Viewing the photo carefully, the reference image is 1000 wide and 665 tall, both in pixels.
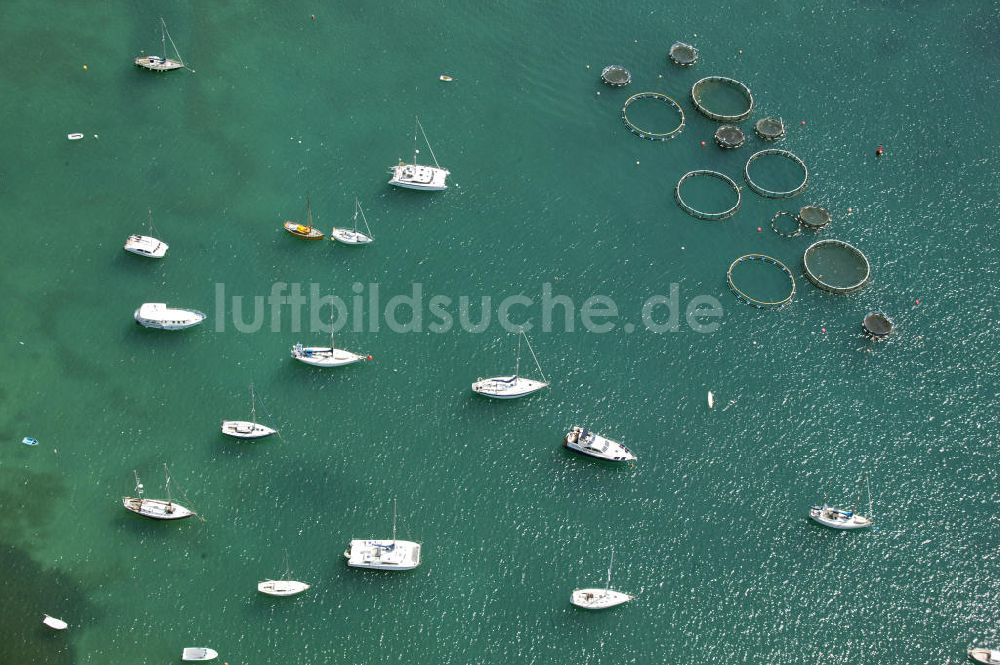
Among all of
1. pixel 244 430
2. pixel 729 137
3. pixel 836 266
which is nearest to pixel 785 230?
pixel 836 266

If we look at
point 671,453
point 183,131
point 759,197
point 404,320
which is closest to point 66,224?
point 183,131

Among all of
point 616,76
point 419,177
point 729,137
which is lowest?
point 419,177

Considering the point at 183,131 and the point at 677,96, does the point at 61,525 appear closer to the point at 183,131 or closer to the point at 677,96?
the point at 183,131

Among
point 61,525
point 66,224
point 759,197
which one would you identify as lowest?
point 61,525

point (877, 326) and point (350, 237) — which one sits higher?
point (350, 237)

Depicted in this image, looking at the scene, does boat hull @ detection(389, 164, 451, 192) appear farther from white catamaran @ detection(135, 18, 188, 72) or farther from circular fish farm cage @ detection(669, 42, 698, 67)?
circular fish farm cage @ detection(669, 42, 698, 67)

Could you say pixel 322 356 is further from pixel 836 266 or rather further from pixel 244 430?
pixel 836 266
